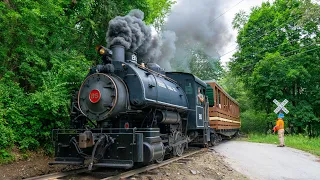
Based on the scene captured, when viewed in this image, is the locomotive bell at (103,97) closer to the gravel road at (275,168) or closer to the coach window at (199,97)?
the gravel road at (275,168)

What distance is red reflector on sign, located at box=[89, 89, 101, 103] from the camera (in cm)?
603

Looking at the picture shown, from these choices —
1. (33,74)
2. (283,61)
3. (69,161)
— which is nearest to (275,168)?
(69,161)

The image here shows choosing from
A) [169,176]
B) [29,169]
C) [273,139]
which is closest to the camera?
[169,176]

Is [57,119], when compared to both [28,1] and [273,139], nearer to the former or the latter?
[28,1]

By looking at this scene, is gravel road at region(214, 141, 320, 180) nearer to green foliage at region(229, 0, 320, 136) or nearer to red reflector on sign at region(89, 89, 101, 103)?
red reflector on sign at region(89, 89, 101, 103)

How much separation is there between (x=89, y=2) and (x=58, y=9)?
90.5 inches

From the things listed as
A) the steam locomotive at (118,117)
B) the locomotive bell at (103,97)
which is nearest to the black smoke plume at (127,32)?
the steam locomotive at (118,117)

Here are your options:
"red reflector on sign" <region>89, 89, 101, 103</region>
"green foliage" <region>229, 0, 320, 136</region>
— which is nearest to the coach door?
"red reflector on sign" <region>89, 89, 101, 103</region>

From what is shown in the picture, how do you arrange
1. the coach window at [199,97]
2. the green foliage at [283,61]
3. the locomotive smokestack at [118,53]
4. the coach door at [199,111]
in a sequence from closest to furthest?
1. the locomotive smokestack at [118,53]
2. the coach door at [199,111]
3. the coach window at [199,97]
4. the green foliage at [283,61]

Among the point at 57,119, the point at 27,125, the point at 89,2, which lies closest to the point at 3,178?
the point at 27,125

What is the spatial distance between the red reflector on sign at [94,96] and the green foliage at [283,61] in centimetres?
1555

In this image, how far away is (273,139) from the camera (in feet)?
53.3

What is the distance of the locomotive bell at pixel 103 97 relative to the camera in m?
5.99

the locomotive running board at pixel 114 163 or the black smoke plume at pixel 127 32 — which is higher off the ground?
the black smoke plume at pixel 127 32
